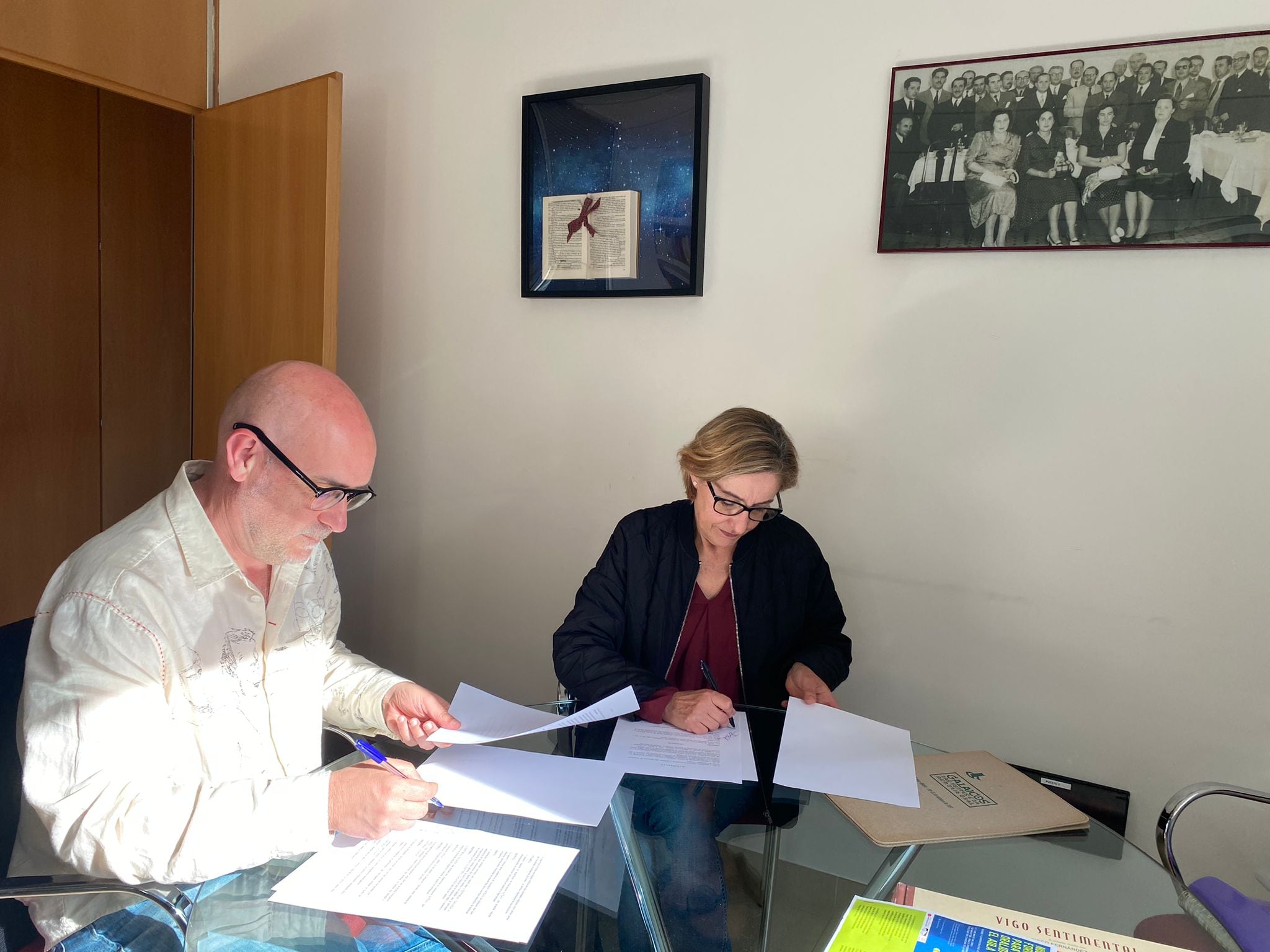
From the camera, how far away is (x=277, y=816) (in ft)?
4.04

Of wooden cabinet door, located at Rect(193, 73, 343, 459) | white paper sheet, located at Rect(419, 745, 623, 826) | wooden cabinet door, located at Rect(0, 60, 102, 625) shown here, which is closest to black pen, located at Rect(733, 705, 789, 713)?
white paper sheet, located at Rect(419, 745, 623, 826)

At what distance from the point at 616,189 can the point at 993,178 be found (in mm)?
1006

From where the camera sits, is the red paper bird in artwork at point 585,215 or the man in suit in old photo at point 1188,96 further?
the red paper bird in artwork at point 585,215

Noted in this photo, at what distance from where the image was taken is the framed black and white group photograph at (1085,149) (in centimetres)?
195

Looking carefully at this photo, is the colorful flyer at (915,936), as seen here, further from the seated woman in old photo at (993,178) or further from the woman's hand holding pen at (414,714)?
the seated woman in old photo at (993,178)

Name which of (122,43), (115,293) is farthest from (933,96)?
(115,293)

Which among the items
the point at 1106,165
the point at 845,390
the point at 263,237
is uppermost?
the point at 1106,165

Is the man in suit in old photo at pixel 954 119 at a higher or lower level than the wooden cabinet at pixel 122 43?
lower

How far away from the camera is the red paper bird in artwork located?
265 centimetres

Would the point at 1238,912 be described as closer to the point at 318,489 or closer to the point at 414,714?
the point at 414,714

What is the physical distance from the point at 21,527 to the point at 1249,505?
162 inches

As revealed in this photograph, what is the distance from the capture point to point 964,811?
1.56 meters

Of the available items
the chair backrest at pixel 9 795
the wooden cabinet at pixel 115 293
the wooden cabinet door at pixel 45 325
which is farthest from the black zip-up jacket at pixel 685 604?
the wooden cabinet door at pixel 45 325

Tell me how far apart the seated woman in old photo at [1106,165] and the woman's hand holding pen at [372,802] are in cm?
184
